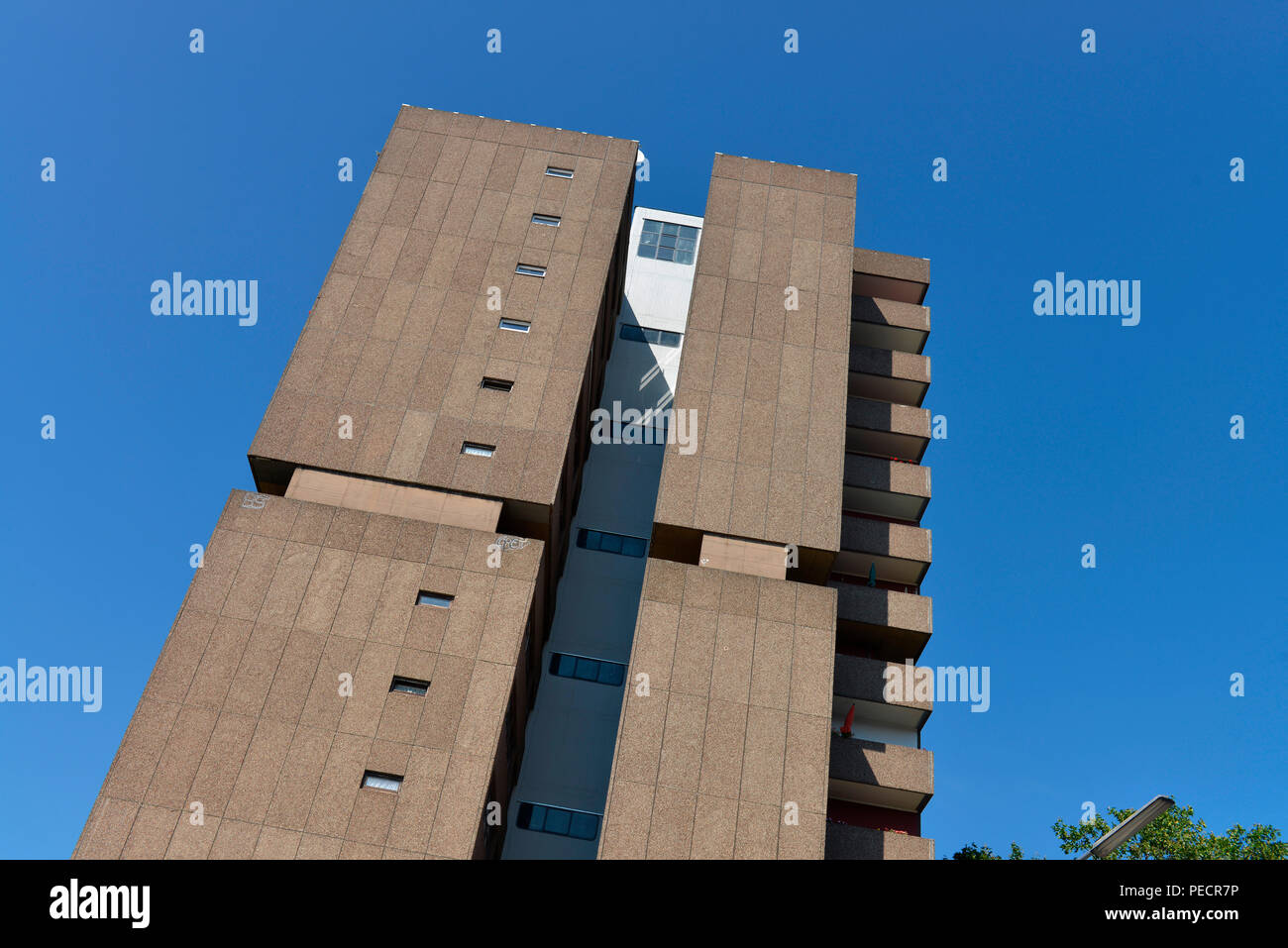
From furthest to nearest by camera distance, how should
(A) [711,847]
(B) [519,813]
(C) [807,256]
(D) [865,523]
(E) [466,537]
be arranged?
(C) [807,256], (D) [865,523], (B) [519,813], (E) [466,537], (A) [711,847]

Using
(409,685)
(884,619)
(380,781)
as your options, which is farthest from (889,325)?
(380,781)

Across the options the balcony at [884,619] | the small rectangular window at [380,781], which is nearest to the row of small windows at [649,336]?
the balcony at [884,619]

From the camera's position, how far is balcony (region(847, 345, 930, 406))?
150ft

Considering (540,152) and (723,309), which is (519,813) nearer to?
(723,309)

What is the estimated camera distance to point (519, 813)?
37125mm

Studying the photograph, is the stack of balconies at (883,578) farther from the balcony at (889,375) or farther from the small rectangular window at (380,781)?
the small rectangular window at (380,781)

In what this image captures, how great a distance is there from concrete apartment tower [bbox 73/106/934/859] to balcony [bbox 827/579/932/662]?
131mm

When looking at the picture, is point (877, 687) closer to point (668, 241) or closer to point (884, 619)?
point (884, 619)

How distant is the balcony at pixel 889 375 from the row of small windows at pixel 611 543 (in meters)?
11.7
